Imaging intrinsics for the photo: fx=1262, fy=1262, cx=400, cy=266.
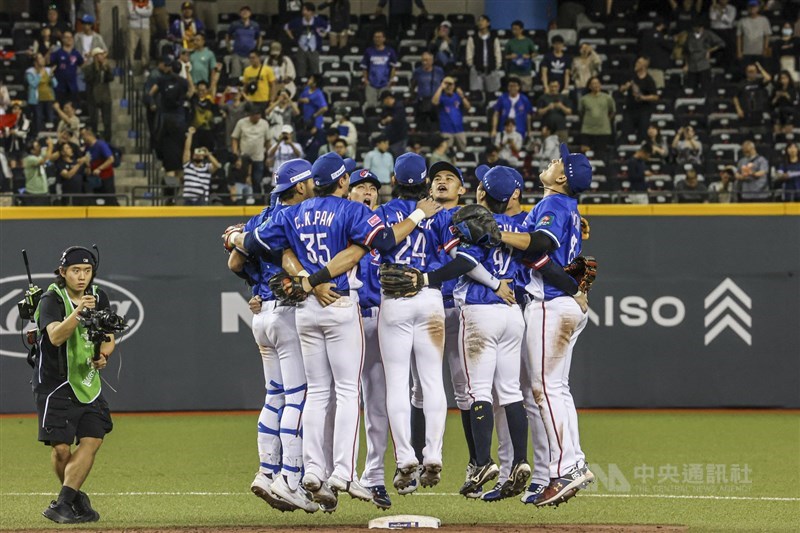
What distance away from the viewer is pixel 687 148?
1841 cm

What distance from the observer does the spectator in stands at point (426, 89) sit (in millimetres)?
18719

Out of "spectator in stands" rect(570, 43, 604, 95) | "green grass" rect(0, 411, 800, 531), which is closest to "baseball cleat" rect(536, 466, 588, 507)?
"green grass" rect(0, 411, 800, 531)

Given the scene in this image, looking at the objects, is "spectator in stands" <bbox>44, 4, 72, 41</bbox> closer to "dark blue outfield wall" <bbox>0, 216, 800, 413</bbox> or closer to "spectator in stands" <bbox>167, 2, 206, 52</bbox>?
"spectator in stands" <bbox>167, 2, 206, 52</bbox>

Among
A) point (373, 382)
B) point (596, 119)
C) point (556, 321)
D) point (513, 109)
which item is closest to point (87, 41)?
point (513, 109)

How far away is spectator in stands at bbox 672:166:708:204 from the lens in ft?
51.1

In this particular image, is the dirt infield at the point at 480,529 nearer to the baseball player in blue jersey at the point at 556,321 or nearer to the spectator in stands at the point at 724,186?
the baseball player in blue jersey at the point at 556,321

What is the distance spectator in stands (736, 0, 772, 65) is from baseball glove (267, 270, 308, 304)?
1448 centimetres

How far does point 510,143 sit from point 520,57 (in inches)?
96.3

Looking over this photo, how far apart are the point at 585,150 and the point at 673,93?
2.96 meters

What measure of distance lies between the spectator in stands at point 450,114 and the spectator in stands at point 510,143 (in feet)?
2.02

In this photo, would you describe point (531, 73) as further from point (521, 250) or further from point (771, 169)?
point (521, 250)

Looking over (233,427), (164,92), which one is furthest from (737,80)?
(233,427)

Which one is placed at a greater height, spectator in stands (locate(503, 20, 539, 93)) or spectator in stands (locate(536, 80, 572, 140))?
spectator in stands (locate(503, 20, 539, 93))
